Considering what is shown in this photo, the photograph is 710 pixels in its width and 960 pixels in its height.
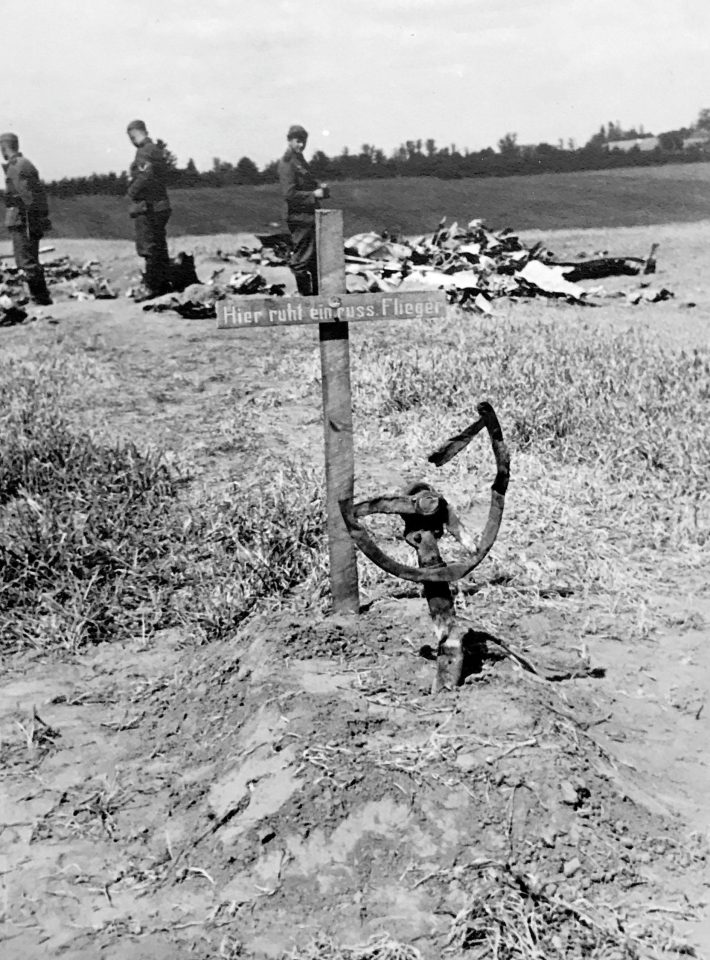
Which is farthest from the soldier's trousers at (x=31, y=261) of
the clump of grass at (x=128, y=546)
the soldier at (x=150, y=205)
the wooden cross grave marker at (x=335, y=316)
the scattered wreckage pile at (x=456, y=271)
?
the wooden cross grave marker at (x=335, y=316)

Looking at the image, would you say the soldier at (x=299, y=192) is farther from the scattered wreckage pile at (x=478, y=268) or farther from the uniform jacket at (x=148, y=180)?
the uniform jacket at (x=148, y=180)

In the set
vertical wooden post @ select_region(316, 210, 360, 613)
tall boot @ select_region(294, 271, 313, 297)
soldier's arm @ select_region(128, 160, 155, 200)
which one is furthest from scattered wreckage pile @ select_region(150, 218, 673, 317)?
vertical wooden post @ select_region(316, 210, 360, 613)

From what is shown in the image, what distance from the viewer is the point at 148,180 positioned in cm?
1266

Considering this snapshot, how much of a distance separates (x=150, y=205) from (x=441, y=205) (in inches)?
490

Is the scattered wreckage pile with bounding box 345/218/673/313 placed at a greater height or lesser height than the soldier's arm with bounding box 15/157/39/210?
lesser

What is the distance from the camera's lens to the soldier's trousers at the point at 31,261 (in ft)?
41.2

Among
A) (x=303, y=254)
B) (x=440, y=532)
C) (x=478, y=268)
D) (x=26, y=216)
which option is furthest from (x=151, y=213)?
(x=440, y=532)

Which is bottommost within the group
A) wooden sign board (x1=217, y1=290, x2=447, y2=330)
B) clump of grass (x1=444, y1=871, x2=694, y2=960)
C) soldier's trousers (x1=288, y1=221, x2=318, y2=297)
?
clump of grass (x1=444, y1=871, x2=694, y2=960)

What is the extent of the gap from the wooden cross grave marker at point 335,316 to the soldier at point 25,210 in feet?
32.8

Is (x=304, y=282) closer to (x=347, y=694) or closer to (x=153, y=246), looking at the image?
(x=153, y=246)

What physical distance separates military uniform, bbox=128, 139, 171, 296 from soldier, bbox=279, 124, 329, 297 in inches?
74.3

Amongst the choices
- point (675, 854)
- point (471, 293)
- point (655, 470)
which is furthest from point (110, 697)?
point (471, 293)

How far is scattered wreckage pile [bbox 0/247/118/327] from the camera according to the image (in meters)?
11.3

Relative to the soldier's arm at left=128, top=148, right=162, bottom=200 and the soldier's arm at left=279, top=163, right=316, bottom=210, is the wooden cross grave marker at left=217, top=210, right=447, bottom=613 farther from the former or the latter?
the soldier's arm at left=128, top=148, right=162, bottom=200
